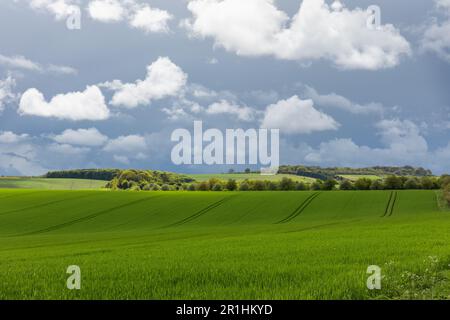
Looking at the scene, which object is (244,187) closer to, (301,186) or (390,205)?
(301,186)

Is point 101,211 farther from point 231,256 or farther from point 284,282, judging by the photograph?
point 284,282

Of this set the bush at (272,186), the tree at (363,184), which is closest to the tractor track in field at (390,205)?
the tree at (363,184)

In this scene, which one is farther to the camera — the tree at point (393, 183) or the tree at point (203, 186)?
the tree at point (203, 186)

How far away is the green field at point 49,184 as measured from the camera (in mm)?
142250

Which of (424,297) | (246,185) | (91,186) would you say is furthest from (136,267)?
(91,186)

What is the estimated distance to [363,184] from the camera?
12369 cm

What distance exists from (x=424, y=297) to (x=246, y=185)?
112 metres

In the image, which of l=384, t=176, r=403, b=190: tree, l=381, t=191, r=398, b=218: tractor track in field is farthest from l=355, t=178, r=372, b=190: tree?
l=381, t=191, r=398, b=218: tractor track in field

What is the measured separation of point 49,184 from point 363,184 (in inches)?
3608

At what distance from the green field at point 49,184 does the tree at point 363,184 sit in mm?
71417

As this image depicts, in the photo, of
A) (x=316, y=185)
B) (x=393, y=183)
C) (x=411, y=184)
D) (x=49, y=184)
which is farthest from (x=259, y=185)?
(x=49, y=184)

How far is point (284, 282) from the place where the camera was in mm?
11734

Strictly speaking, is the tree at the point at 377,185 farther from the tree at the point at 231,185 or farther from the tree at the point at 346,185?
the tree at the point at 231,185

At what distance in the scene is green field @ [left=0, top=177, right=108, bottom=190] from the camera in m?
142
